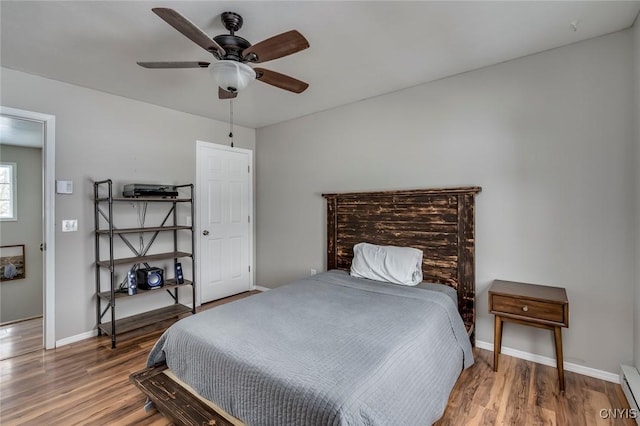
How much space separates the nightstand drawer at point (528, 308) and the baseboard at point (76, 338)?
12.2 feet

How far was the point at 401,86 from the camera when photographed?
3047 millimetres

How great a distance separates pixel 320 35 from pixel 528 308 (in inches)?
94.5

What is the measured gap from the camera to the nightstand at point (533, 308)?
6.72 ft

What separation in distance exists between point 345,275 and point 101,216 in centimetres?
259

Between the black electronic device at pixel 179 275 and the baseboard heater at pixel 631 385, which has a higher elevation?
the black electronic device at pixel 179 275

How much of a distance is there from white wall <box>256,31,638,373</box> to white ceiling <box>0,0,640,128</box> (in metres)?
0.20

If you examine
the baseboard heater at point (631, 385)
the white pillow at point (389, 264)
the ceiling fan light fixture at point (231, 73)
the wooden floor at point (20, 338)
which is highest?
the ceiling fan light fixture at point (231, 73)

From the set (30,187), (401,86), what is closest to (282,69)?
(401,86)

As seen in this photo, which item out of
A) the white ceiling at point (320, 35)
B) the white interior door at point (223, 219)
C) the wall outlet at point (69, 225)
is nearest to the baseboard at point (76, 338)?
the wall outlet at point (69, 225)

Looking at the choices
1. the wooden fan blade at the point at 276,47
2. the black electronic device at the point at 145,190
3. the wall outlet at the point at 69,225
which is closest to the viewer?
the wooden fan blade at the point at 276,47

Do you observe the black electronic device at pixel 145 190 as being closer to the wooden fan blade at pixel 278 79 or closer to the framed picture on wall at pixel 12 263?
the wooden fan blade at pixel 278 79

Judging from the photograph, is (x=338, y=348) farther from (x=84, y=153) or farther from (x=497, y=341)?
(x=84, y=153)

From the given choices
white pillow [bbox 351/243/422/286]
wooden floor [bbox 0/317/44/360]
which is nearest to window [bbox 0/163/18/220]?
wooden floor [bbox 0/317/44/360]

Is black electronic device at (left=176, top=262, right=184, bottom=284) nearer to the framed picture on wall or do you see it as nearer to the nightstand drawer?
the nightstand drawer
